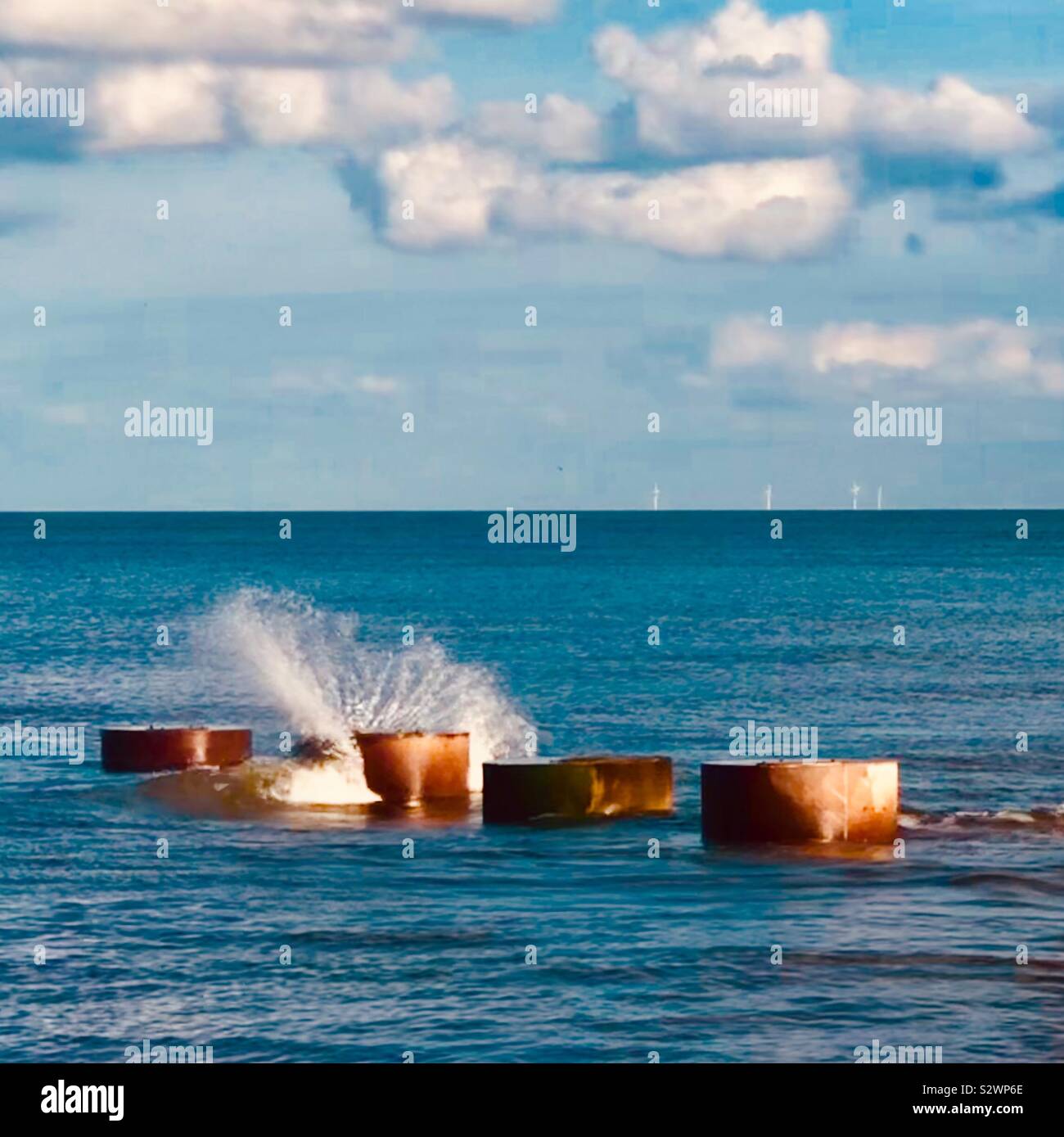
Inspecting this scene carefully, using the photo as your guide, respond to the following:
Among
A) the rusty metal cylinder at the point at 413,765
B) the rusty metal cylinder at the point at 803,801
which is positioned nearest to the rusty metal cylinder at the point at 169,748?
the rusty metal cylinder at the point at 413,765

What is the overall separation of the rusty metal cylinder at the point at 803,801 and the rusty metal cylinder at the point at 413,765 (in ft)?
21.4

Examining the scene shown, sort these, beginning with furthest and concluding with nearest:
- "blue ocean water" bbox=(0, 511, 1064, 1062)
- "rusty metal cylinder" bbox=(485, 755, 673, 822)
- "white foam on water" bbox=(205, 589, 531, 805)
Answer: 1. "white foam on water" bbox=(205, 589, 531, 805)
2. "rusty metal cylinder" bbox=(485, 755, 673, 822)
3. "blue ocean water" bbox=(0, 511, 1064, 1062)

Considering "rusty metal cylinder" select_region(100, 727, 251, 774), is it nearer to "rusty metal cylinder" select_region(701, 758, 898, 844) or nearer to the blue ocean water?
the blue ocean water

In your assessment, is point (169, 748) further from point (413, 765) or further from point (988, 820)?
point (988, 820)

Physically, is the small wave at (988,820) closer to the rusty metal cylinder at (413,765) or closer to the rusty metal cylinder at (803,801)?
the rusty metal cylinder at (803,801)

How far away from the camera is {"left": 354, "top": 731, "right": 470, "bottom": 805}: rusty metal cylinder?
37344 millimetres

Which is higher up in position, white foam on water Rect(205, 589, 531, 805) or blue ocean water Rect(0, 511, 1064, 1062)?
white foam on water Rect(205, 589, 531, 805)

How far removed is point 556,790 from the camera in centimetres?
3444

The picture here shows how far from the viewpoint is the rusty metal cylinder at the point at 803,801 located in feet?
101

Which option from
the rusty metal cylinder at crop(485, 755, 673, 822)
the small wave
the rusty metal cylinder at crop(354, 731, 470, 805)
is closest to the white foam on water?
the rusty metal cylinder at crop(354, 731, 470, 805)

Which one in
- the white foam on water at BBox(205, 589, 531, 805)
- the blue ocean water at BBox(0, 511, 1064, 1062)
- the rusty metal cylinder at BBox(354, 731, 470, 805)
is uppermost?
the white foam on water at BBox(205, 589, 531, 805)

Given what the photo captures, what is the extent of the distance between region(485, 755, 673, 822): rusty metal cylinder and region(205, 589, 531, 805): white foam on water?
3.97 metres

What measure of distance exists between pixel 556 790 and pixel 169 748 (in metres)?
11.4
